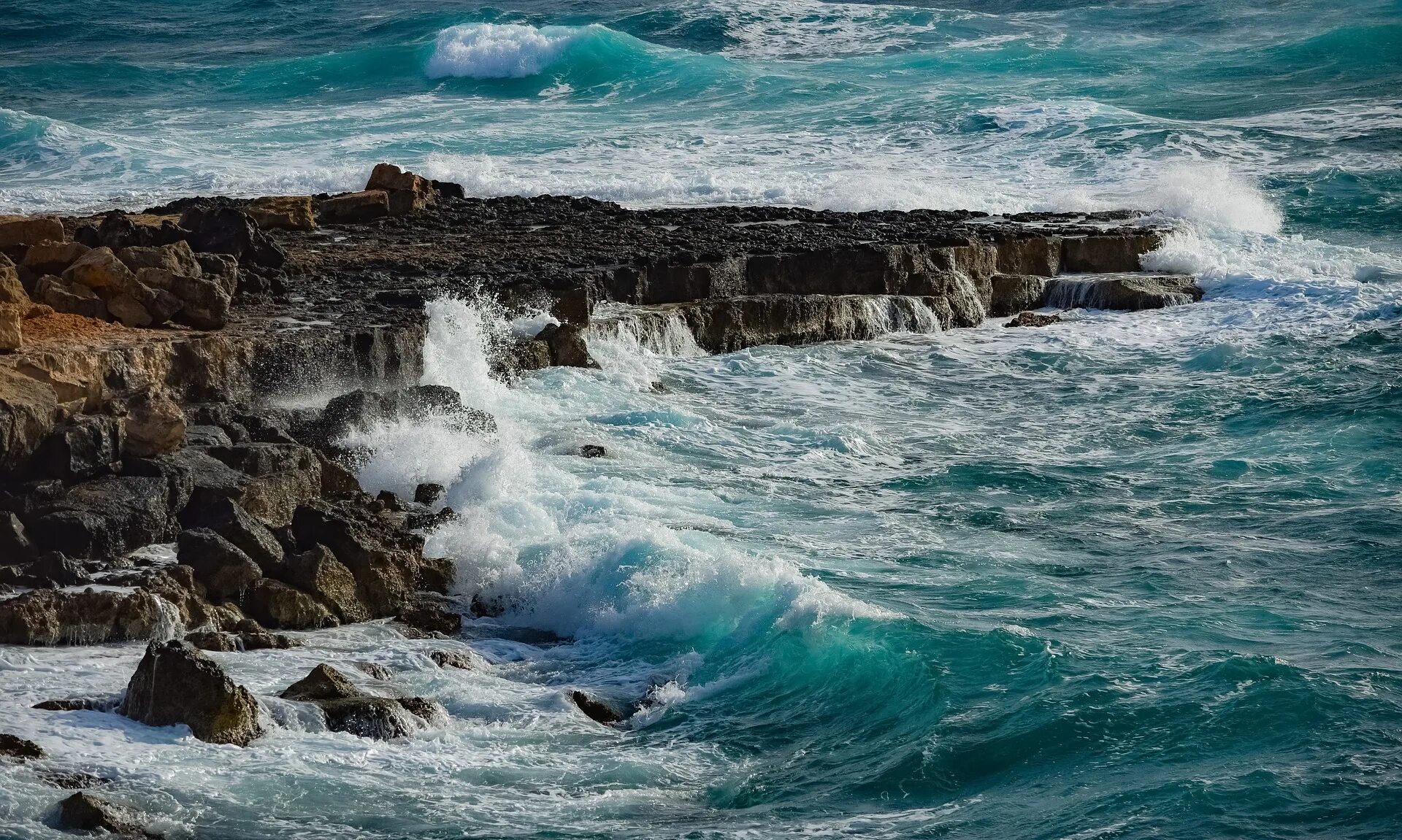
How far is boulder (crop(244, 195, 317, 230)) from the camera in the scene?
2027 cm

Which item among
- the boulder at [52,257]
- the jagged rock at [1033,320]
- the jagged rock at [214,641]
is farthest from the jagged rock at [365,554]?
the jagged rock at [1033,320]

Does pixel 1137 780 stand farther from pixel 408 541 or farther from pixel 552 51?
pixel 552 51

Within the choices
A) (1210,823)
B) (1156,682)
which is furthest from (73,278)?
(1210,823)

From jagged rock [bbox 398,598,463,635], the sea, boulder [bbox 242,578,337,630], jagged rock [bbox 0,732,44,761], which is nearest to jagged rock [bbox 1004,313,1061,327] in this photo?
the sea

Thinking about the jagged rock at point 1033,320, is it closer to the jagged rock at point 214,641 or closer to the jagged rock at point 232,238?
the jagged rock at point 232,238

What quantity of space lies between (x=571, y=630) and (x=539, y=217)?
1197 cm

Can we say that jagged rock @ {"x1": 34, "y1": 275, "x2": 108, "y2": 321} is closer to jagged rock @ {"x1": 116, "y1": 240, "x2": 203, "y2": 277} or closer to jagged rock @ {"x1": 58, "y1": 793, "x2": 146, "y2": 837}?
jagged rock @ {"x1": 116, "y1": 240, "x2": 203, "y2": 277}

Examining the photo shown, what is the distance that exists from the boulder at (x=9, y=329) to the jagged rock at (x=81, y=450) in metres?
1.63

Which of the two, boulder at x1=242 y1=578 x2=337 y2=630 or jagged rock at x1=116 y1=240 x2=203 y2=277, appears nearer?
boulder at x1=242 y1=578 x2=337 y2=630

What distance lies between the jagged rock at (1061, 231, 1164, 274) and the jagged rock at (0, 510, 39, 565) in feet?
46.0

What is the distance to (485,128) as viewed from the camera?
105 ft

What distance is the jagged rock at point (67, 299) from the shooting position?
545 inches

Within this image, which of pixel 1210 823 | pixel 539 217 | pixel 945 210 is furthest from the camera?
pixel 945 210

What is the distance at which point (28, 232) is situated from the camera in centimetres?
1466
